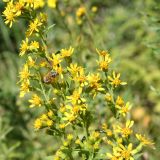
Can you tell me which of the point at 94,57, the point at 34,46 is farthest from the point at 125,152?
the point at 94,57

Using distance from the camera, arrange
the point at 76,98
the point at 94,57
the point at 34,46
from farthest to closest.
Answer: the point at 94,57 → the point at 34,46 → the point at 76,98

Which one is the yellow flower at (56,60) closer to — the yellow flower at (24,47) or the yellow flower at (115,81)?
the yellow flower at (24,47)

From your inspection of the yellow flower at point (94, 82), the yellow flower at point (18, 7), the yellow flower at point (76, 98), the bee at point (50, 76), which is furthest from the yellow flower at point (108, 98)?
the yellow flower at point (18, 7)

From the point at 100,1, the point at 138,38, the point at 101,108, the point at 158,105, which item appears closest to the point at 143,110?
the point at 158,105

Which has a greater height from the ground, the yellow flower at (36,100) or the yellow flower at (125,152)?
the yellow flower at (36,100)

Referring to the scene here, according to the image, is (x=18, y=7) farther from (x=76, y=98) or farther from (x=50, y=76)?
(x=76, y=98)

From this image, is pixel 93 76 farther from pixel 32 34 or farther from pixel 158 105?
pixel 158 105

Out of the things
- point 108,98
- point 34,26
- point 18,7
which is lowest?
point 108,98

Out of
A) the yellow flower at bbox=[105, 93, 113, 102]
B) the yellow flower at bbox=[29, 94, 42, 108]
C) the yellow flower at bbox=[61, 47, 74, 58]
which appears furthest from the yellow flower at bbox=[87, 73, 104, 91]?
the yellow flower at bbox=[29, 94, 42, 108]

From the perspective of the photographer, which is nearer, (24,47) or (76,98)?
(76,98)
